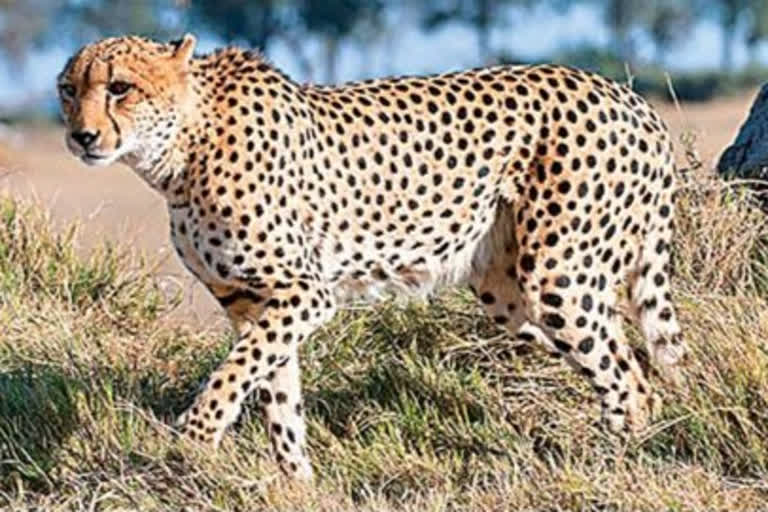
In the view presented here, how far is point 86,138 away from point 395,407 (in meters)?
1.26

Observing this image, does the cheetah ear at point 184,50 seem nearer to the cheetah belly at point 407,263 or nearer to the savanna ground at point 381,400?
the cheetah belly at point 407,263

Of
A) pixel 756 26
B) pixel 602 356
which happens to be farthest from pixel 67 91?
pixel 756 26

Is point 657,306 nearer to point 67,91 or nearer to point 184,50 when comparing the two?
point 184,50

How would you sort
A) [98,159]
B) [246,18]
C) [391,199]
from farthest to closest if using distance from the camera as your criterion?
[246,18]
[391,199]
[98,159]

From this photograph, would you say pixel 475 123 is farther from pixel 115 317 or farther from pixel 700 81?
pixel 700 81

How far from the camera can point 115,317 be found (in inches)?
251

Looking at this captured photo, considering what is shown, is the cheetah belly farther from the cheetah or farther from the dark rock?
the dark rock

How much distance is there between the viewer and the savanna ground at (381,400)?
457 cm

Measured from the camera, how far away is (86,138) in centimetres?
462

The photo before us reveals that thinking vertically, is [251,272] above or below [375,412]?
above

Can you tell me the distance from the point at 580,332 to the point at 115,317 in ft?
6.43

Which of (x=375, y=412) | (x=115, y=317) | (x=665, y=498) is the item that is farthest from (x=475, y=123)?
(x=115, y=317)

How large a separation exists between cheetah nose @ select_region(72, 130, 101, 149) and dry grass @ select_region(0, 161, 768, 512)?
787 mm

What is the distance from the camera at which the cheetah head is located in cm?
464
